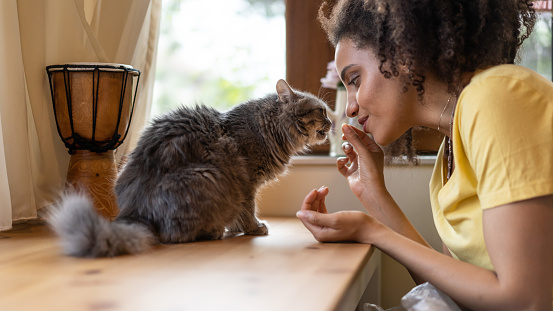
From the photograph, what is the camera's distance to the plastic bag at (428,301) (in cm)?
97

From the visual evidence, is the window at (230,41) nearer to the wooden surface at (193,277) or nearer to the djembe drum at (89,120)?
the djembe drum at (89,120)

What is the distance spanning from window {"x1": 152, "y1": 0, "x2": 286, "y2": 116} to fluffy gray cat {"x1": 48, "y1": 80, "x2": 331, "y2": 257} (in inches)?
34.0

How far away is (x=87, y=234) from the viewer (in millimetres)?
1074

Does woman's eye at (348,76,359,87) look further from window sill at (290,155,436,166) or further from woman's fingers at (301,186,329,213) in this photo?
window sill at (290,155,436,166)

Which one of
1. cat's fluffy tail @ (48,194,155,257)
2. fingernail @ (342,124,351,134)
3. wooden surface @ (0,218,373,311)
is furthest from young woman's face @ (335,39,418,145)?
cat's fluffy tail @ (48,194,155,257)

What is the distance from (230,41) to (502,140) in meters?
2.03

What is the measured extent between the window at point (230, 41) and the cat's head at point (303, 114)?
76 cm

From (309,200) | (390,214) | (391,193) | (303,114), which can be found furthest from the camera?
(391,193)

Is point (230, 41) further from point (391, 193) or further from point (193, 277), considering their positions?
point (193, 277)

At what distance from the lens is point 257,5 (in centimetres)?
266

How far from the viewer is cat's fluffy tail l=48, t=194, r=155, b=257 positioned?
1.07 metres

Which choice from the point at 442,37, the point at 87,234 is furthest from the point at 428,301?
the point at 87,234

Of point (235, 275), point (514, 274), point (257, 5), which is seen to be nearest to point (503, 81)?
point (514, 274)

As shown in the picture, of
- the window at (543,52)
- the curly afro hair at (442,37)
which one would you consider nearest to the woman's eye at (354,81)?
the curly afro hair at (442,37)
